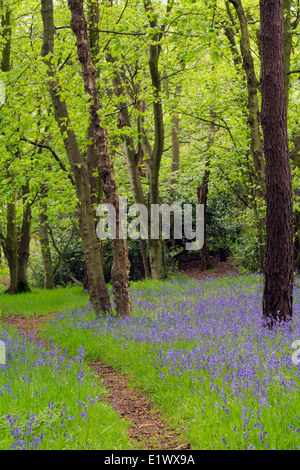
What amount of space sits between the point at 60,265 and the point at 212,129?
426 inches

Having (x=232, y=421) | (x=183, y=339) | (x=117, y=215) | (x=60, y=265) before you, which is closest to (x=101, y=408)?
(x=232, y=421)

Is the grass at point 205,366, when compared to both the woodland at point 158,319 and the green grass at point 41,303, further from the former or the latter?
the green grass at point 41,303

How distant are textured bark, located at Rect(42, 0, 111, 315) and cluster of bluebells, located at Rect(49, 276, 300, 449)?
25.4 inches

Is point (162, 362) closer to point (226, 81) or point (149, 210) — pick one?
point (149, 210)

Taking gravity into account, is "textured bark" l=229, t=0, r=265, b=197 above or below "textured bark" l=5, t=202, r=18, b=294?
above

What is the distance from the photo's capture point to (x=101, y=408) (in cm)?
481

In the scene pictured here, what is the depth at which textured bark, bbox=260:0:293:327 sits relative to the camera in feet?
24.9

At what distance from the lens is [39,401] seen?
476 cm

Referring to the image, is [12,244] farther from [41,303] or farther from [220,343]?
[220,343]

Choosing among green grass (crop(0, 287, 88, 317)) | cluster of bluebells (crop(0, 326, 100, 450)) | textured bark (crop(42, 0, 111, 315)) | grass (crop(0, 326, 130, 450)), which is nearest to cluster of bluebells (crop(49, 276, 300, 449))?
textured bark (crop(42, 0, 111, 315))

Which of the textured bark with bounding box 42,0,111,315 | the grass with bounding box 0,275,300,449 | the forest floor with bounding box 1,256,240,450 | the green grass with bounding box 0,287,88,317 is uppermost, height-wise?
the textured bark with bounding box 42,0,111,315

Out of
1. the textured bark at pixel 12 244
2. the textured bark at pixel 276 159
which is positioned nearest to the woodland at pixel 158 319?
the textured bark at pixel 276 159

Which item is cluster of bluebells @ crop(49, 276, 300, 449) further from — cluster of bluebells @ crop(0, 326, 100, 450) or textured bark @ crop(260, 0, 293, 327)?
cluster of bluebells @ crop(0, 326, 100, 450)

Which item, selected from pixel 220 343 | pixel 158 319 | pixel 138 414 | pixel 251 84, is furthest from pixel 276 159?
pixel 138 414
